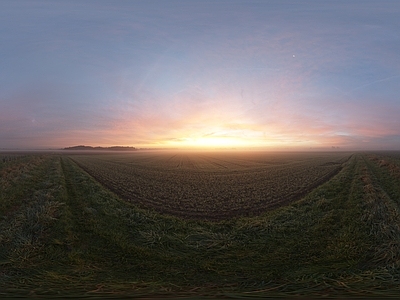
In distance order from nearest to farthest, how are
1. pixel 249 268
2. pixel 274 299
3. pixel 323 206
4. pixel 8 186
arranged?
1. pixel 274 299
2. pixel 249 268
3. pixel 323 206
4. pixel 8 186

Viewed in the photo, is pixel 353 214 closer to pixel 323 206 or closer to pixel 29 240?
pixel 323 206

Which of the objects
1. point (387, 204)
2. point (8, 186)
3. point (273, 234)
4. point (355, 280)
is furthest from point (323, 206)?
point (8, 186)

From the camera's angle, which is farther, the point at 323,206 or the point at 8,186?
the point at 8,186

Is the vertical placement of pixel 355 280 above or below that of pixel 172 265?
above

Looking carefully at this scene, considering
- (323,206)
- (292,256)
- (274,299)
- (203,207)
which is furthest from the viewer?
(203,207)

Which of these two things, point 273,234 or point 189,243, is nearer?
point 189,243

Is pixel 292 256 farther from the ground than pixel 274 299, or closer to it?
closer to it

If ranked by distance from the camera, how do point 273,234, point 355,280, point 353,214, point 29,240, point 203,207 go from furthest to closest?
point 203,207 < point 353,214 < point 273,234 < point 29,240 < point 355,280

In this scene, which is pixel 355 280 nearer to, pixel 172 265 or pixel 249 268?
pixel 249 268

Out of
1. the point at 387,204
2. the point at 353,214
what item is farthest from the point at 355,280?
the point at 387,204
